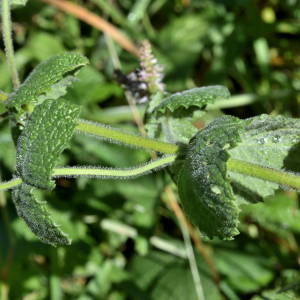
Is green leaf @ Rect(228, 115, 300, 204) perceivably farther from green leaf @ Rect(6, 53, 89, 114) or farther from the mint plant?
green leaf @ Rect(6, 53, 89, 114)

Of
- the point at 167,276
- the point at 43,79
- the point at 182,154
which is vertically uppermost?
the point at 43,79

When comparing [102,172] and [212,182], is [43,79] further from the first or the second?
[212,182]

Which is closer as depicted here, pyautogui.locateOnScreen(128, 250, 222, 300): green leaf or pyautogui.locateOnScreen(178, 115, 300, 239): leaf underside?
pyautogui.locateOnScreen(178, 115, 300, 239): leaf underside

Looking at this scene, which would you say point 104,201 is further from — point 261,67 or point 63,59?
point 261,67

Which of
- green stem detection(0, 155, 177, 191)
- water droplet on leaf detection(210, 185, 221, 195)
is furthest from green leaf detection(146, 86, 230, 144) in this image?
water droplet on leaf detection(210, 185, 221, 195)

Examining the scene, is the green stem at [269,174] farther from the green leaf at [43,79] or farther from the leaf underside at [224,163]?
the green leaf at [43,79]

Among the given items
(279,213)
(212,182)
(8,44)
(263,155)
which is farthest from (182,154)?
(279,213)
